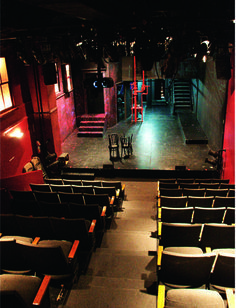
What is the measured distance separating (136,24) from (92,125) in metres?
6.83

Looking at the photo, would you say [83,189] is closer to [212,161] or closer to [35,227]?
[35,227]

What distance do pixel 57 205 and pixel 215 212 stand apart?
2491 millimetres

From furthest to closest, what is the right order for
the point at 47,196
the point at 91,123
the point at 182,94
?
1. the point at 182,94
2. the point at 91,123
3. the point at 47,196

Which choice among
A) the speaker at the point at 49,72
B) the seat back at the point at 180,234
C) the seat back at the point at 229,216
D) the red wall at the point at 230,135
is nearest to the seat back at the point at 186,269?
the seat back at the point at 180,234

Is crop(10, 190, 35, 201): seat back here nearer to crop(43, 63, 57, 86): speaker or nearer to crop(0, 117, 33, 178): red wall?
crop(0, 117, 33, 178): red wall

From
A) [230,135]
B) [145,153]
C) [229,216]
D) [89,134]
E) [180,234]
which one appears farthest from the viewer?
[89,134]

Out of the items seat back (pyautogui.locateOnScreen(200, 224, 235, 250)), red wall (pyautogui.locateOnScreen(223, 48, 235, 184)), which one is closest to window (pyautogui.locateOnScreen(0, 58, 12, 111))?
seat back (pyautogui.locateOnScreen(200, 224, 235, 250))

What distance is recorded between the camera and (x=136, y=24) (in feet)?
16.3

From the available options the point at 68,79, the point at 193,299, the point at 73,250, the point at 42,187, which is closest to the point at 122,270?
the point at 73,250

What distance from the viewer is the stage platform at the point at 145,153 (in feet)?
26.8

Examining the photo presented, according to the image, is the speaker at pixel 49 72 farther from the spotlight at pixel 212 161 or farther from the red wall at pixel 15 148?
the spotlight at pixel 212 161

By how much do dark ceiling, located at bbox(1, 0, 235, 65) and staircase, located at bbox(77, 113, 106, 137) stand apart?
529 cm

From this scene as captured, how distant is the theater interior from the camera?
2995mm

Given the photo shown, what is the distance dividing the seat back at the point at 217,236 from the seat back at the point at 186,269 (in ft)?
2.03
